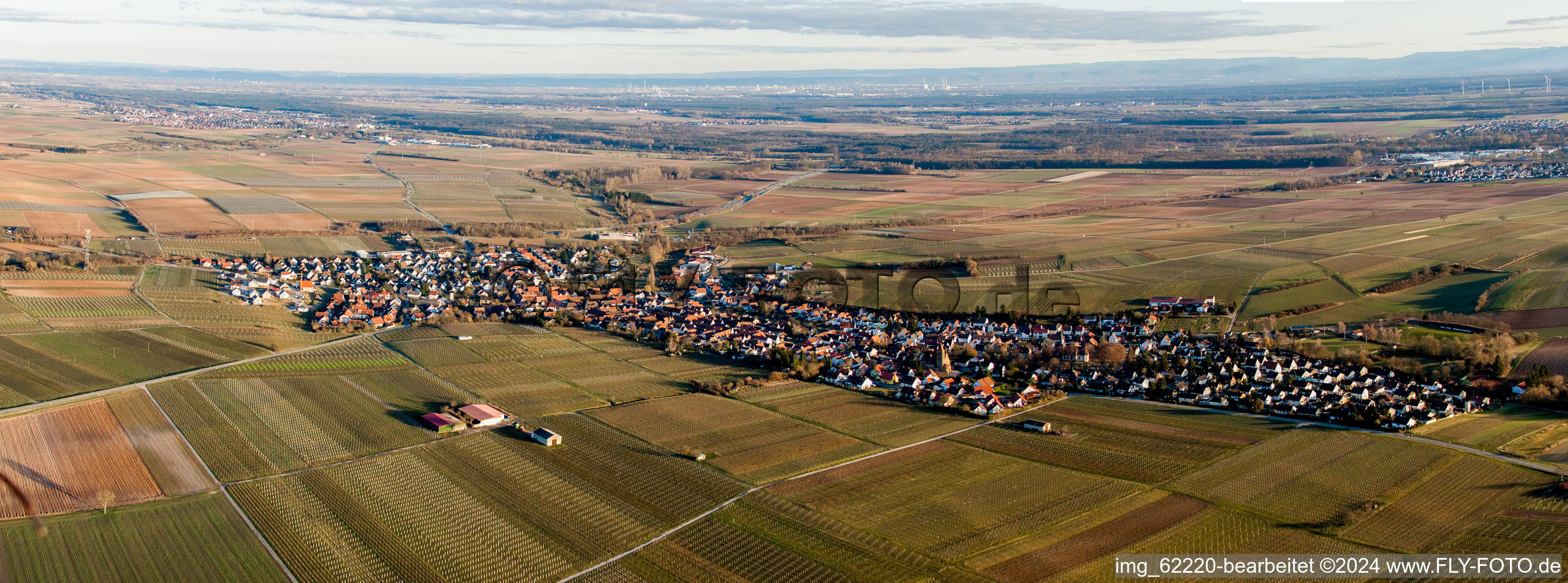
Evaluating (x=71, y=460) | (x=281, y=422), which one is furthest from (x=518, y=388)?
(x=71, y=460)

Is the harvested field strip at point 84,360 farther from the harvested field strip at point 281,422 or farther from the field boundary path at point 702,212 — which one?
the field boundary path at point 702,212

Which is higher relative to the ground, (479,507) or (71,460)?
(71,460)

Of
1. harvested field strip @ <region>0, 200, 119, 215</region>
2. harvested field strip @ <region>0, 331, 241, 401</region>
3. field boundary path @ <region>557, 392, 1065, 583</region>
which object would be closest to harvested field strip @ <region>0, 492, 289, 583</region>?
field boundary path @ <region>557, 392, 1065, 583</region>

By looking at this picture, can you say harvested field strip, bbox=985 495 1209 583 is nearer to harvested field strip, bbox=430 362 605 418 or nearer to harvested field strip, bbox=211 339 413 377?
harvested field strip, bbox=430 362 605 418

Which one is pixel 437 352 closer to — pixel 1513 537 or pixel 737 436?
pixel 737 436

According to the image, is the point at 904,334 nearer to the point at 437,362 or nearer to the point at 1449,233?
the point at 437,362

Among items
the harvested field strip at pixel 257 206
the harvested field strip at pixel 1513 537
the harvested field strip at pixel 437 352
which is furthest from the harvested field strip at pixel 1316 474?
the harvested field strip at pixel 257 206
